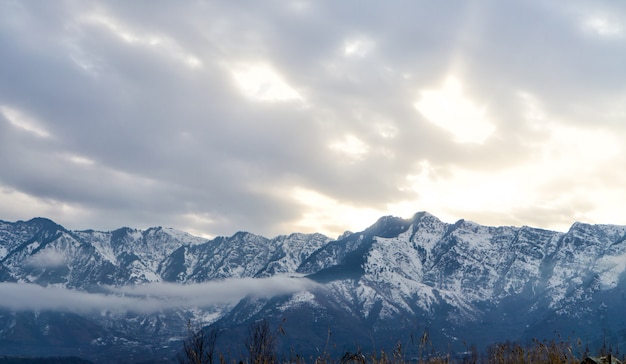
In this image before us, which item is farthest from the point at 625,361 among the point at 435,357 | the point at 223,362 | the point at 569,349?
the point at 223,362

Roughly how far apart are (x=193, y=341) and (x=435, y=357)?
248 inches

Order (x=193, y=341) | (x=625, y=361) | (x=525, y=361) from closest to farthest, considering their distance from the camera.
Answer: (x=625, y=361) → (x=525, y=361) → (x=193, y=341)

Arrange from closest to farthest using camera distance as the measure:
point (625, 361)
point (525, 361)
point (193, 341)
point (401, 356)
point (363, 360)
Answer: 1. point (363, 360)
2. point (401, 356)
3. point (625, 361)
4. point (525, 361)
5. point (193, 341)

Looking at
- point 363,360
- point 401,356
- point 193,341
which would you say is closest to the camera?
point 363,360

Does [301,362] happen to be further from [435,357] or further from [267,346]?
[435,357]

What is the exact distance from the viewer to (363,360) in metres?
9.21

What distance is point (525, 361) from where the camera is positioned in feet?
40.7

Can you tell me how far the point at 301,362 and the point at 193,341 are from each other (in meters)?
4.44

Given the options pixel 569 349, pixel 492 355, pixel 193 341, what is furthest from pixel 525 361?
pixel 193 341

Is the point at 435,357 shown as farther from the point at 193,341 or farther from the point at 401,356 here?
the point at 193,341

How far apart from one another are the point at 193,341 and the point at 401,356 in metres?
6.00

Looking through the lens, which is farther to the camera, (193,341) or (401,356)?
(193,341)

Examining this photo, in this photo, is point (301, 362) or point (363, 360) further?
point (301, 362)

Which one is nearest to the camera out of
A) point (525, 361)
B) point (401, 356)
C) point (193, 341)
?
point (401, 356)
